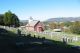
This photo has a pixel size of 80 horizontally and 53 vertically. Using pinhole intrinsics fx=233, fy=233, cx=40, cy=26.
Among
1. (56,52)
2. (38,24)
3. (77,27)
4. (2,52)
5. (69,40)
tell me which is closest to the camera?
(2,52)

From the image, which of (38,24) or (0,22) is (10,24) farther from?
(38,24)

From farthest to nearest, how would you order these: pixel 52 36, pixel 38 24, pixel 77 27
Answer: pixel 77 27 < pixel 38 24 < pixel 52 36

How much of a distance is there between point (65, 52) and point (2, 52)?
234 inches

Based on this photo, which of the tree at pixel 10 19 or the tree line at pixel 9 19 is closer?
the tree at pixel 10 19

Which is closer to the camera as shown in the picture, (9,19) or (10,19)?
(9,19)

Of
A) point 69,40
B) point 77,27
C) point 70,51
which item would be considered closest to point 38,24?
point 77,27

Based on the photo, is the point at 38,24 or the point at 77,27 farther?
the point at 77,27

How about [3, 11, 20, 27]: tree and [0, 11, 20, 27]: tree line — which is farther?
[0, 11, 20, 27]: tree line

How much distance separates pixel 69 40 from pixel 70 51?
12.5m

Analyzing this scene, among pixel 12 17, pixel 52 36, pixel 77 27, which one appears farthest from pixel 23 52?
pixel 12 17

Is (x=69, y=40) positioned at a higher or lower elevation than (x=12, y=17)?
lower

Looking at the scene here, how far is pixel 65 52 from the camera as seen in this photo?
72.5 feet

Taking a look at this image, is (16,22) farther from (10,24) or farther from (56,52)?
(56,52)

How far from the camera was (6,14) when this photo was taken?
291ft
